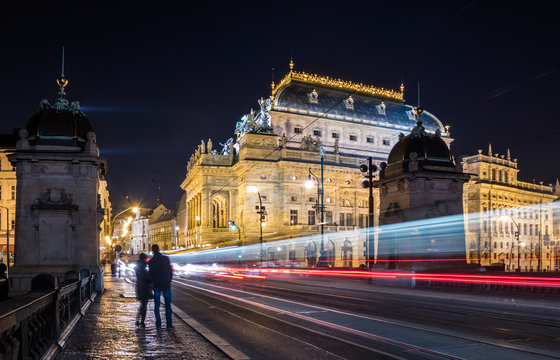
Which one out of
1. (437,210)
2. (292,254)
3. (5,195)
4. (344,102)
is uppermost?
(344,102)

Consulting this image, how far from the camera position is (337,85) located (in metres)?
103

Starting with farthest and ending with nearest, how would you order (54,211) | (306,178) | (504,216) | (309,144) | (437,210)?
1. (504,216)
2. (309,144)
3. (306,178)
4. (437,210)
5. (54,211)

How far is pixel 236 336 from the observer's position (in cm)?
1227

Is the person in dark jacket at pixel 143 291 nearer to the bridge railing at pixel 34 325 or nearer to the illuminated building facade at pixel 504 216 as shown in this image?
the bridge railing at pixel 34 325

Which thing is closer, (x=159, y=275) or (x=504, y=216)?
(x=159, y=275)

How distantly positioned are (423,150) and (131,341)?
23815 mm

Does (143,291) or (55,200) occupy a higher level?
(55,200)

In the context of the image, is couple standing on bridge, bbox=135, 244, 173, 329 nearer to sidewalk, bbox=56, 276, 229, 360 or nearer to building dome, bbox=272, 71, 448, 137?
sidewalk, bbox=56, 276, 229, 360

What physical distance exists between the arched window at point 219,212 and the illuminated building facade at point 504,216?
3960 centimetres

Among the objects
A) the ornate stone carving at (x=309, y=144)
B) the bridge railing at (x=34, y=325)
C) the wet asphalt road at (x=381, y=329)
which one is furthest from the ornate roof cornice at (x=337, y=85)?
the bridge railing at (x=34, y=325)

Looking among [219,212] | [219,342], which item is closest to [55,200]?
[219,342]

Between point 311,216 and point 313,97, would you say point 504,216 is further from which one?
point 313,97

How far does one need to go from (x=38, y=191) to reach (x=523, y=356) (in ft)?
72.5

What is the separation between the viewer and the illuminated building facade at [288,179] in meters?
78.2
